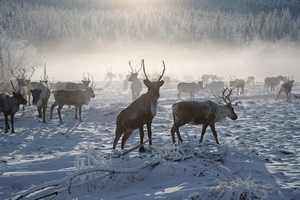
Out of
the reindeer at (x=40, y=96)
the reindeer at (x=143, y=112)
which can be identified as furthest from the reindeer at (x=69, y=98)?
the reindeer at (x=143, y=112)

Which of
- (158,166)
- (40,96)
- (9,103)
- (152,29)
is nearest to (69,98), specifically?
(40,96)

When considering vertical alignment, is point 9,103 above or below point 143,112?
below

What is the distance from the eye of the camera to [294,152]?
7.11m

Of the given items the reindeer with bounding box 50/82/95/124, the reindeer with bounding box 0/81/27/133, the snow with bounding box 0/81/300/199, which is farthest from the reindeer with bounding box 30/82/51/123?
the snow with bounding box 0/81/300/199

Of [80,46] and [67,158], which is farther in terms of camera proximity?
[80,46]

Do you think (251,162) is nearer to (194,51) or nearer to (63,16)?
(194,51)

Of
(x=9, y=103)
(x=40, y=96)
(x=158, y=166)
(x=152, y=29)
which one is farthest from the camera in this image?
(x=152, y=29)

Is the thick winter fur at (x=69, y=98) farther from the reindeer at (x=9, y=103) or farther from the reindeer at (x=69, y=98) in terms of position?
the reindeer at (x=9, y=103)

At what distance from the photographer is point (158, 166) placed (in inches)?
180

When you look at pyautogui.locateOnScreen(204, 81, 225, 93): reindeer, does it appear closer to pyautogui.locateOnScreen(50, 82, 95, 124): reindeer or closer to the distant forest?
pyautogui.locateOnScreen(50, 82, 95, 124): reindeer

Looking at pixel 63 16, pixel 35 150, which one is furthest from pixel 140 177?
pixel 63 16

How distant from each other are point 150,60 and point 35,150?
325 feet

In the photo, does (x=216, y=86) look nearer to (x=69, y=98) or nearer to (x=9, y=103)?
(x=69, y=98)

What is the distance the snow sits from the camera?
3.71 m
